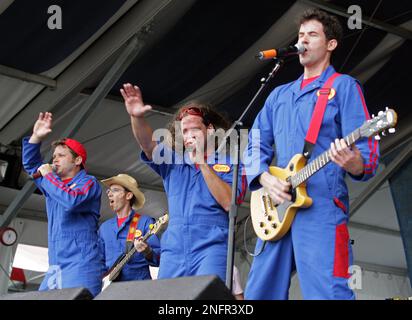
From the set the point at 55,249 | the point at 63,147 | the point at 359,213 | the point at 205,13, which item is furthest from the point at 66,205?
the point at 359,213

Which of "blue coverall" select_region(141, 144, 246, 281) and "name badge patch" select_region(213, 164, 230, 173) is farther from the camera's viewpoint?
"name badge patch" select_region(213, 164, 230, 173)

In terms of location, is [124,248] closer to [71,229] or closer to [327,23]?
[71,229]

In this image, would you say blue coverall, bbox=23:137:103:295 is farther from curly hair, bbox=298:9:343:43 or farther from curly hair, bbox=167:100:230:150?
curly hair, bbox=298:9:343:43

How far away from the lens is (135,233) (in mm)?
4594

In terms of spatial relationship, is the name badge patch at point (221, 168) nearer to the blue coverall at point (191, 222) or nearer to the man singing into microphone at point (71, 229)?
the blue coverall at point (191, 222)

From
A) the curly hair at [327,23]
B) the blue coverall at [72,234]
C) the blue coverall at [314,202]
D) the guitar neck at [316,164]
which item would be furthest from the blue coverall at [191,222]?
the curly hair at [327,23]

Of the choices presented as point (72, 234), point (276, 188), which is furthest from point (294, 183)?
point (72, 234)

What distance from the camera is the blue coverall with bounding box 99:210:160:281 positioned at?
445 centimetres

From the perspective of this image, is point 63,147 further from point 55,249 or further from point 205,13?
point 205,13

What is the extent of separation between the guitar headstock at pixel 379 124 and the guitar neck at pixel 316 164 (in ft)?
0.09

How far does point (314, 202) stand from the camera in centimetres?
221

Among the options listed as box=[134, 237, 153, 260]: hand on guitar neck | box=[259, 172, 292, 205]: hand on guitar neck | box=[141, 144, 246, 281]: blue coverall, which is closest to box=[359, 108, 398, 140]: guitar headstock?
box=[259, 172, 292, 205]: hand on guitar neck

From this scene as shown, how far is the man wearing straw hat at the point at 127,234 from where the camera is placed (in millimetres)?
4430

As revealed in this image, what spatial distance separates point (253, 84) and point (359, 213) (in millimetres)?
4250
